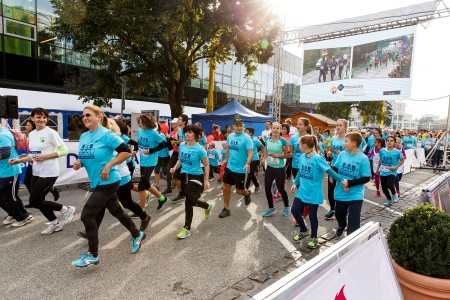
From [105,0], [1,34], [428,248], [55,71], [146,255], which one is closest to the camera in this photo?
[428,248]

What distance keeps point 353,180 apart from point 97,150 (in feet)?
10.8

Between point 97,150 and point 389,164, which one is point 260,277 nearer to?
point 97,150

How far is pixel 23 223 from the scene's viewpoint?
203 inches

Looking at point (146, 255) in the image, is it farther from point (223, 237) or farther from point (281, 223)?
point (281, 223)

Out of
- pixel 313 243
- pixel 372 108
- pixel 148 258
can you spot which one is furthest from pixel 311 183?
pixel 372 108

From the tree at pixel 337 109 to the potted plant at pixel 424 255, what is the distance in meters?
39.4

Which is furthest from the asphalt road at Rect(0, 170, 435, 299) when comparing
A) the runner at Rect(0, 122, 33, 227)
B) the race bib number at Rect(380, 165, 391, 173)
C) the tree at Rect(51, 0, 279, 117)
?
the tree at Rect(51, 0, 279, 117)

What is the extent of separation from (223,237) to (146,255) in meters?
1.25

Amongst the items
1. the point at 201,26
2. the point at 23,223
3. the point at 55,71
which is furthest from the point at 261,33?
the point at 23,223

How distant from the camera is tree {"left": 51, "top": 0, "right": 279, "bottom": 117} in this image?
11375 millimetres

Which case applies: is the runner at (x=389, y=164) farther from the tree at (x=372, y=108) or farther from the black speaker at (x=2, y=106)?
the tree at (x=372, y=108)

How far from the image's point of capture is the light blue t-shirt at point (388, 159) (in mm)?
7059

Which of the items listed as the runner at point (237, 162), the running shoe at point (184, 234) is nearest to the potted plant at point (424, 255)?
the running shoe at point (184, 234)

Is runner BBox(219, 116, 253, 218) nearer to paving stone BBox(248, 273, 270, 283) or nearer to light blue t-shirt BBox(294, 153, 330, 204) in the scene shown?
light blue t-shirt BBox(294, 153, 330, 204)
